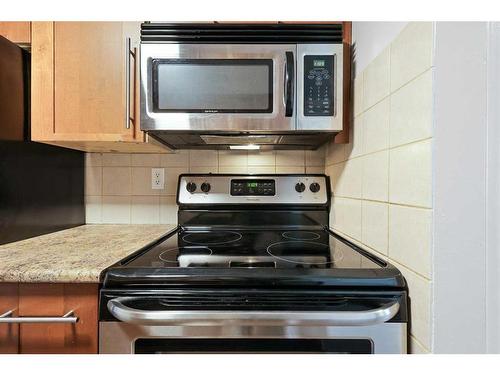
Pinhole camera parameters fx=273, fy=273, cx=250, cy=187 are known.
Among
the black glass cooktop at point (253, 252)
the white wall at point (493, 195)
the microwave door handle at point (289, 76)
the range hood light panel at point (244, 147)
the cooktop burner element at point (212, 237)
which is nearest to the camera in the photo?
the white wall at point (493, 195)

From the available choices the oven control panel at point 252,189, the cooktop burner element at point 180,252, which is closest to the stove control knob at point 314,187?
the oven control panel at point 252,189

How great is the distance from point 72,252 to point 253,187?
2.54 ft

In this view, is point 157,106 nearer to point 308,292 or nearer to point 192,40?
point 192,40

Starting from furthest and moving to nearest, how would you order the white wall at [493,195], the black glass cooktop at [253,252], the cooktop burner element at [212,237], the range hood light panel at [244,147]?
the range hood light panel at [244,147] < the cooktop burner element at [212,237] < the black glass cooktop at [253,252] < the white wall at [493,195]

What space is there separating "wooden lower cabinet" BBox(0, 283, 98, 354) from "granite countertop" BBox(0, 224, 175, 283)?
0.03 meters

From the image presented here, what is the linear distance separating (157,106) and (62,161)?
64 centimetres

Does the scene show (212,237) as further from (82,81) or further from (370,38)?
(370,38)

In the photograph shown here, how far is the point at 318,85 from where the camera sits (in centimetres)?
95

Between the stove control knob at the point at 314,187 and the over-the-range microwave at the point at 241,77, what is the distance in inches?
15.7

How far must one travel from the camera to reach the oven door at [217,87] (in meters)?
0.95

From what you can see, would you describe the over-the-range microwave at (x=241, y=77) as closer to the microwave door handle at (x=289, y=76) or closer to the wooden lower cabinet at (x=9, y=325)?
the microwave door handle at (x=289, y=76)

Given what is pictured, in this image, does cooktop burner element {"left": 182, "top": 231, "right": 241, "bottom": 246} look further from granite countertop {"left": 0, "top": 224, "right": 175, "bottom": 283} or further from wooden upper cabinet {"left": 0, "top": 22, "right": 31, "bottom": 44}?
wooden upper cabinet {"left": 0, "top": 22, "right": 31, "bottom": 44}

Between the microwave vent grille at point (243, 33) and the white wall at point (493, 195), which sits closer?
the white wall at point (493, 195)
